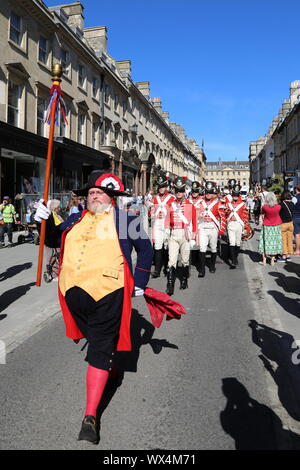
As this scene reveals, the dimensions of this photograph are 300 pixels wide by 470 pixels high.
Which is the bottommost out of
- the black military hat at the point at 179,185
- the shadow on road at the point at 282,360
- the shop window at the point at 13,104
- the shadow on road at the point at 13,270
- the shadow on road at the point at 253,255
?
the shadow on road at the point at 282,360

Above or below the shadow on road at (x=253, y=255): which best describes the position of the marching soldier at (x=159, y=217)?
above

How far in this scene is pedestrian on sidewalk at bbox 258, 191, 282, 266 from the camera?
9.74 meters

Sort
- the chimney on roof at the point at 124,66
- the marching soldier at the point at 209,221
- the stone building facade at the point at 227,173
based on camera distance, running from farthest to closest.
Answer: the stone building facade at the point at 227,173
the chimney on roof at the point at 124,66
the marching soldier at the point at 209,221

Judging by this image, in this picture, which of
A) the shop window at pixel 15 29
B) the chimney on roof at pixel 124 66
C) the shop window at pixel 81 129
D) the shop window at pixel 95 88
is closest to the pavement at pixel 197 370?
the shop window at pixel 15 29

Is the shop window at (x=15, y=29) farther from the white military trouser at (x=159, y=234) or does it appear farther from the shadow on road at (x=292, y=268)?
the shadow on road at (x=292, y=268)

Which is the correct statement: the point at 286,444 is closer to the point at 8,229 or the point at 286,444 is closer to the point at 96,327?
the point at 96,327

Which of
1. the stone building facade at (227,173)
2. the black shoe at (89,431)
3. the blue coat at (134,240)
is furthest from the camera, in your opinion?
the stone building facade at (227,173)

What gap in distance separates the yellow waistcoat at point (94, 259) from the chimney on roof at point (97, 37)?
29.8 metres

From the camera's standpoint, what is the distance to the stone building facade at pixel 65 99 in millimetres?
17094

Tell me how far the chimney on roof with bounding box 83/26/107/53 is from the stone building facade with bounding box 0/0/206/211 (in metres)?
0.07

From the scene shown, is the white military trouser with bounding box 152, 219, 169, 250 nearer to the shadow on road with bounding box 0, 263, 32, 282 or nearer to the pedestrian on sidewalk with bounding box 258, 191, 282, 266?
the pedestrian on sidewalk with bounding box 258, 191, 282, 266

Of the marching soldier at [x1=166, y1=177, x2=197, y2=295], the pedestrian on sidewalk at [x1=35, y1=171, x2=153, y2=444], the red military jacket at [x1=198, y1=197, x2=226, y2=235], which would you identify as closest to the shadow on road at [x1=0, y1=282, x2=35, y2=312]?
the marching soldier at [x1=166, y1=177, x2=197, y2=295]
